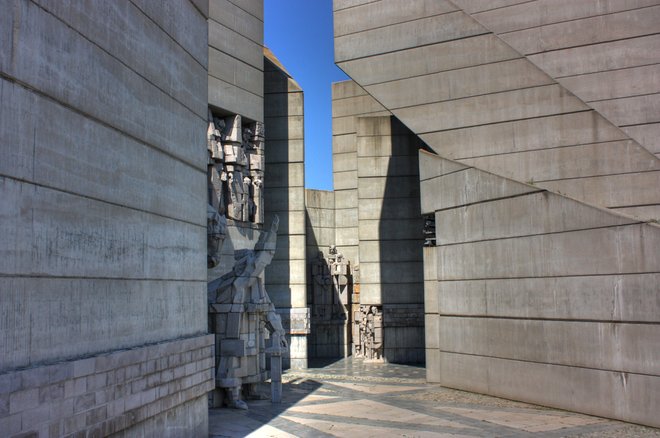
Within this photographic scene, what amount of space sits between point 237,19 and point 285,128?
458 cm

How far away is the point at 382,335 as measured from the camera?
24.0 meters

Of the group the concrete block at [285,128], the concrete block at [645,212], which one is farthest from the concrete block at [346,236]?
the concrete block at [645,212]

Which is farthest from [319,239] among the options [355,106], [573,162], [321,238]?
[573,162]

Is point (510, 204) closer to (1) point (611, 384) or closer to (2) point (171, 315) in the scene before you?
(1) point (611, 384)

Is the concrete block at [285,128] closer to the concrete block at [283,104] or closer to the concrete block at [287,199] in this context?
the concrete block at [283,104]

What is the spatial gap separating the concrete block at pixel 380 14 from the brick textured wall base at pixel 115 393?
1124 centimetres

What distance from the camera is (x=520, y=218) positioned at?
14.8 metres

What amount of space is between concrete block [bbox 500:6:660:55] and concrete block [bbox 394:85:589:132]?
5.57 feet

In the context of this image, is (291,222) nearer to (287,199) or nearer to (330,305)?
(287,199)

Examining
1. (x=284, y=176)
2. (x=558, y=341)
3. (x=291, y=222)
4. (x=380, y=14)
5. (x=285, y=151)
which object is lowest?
(x=558, y=341)

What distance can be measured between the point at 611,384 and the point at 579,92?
24.9 ft

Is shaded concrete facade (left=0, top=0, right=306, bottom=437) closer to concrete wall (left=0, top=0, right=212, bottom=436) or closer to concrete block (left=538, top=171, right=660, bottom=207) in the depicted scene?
concrete wall (left=0, top=0, right=212, bottom=436)

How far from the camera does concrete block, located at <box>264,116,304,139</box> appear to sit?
24.0 meters

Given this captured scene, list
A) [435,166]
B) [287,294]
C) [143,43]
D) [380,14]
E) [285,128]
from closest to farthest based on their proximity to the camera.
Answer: [143,43]
[435,166]
[380,14]
[287,294]
[285,128]
